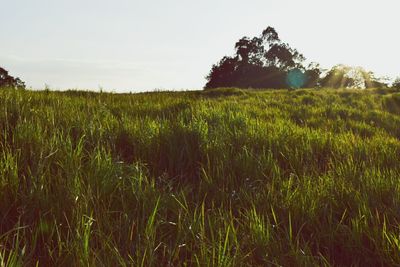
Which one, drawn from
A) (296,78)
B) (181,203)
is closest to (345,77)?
(296,78)

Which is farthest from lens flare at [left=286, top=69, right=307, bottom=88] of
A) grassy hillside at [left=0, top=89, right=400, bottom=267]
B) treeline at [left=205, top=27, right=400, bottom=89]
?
grassy hillside at [left=0, top=89, right=400, bottom=267]

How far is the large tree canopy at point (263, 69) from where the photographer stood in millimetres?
58344

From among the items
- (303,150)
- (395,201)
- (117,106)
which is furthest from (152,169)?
(117,106)

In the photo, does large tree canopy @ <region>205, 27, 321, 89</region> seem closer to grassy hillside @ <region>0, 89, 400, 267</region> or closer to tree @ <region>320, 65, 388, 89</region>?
tree @ <region>320, 65, 388, 89</region>

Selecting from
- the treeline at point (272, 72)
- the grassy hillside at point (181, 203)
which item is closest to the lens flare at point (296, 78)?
the treeline at point (272, 72)

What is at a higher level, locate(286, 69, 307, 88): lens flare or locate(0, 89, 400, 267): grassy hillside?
locate(286, 69, 307, 88): lens flare

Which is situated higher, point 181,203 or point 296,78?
point 296,78

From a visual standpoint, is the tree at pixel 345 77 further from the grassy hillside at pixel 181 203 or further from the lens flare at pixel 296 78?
the grassy hillside at pixel 181 203

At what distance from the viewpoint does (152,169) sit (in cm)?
260

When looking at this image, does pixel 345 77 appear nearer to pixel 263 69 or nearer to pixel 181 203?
pixel 263 69

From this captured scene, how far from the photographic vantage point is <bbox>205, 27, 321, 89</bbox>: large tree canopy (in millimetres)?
58344

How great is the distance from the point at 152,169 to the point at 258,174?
0.75 meters

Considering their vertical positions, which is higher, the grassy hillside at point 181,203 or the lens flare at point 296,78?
the lens flare at point 296,78

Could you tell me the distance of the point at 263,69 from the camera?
199ft
